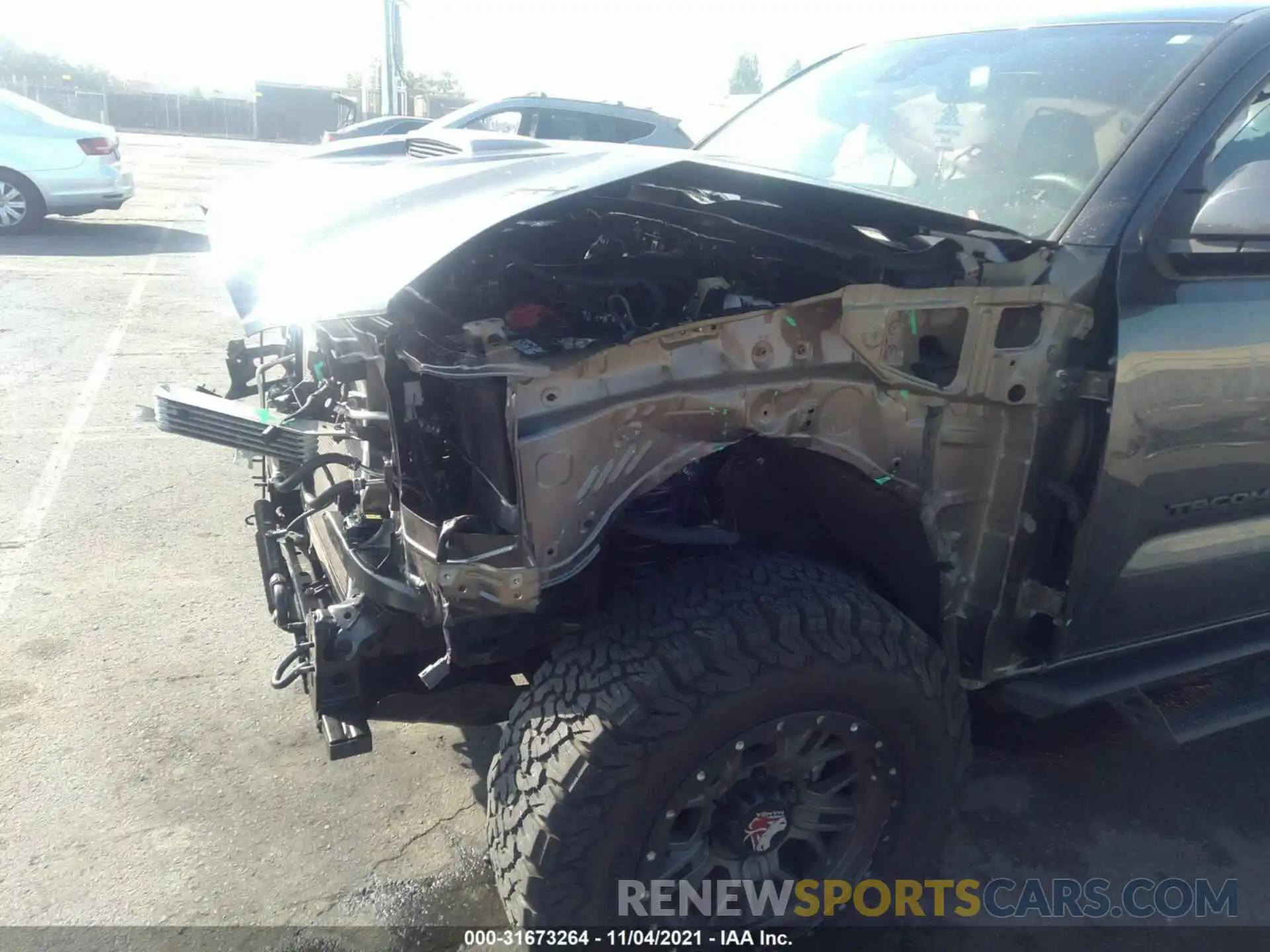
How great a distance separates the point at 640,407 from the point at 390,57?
89.0 feet

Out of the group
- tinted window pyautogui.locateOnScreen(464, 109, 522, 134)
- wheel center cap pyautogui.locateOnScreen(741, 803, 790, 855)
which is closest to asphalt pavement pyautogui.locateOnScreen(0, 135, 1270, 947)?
wheel center cap pyautogui.locateOnScreen(741, 803, 790, 855)

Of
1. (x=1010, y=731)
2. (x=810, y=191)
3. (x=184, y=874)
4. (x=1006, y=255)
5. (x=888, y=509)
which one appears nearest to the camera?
(x=810, y=191)

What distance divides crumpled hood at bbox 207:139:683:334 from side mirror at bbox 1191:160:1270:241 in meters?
1.29

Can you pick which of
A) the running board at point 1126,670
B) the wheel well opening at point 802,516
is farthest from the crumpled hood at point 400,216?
the running board at point 1126,670

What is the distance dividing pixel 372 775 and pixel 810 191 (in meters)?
2.19

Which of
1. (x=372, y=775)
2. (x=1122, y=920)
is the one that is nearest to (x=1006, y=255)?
(x=1122, y=920)

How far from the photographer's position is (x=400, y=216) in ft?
7.02

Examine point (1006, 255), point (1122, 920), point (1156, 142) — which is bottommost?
point (1122, 920)

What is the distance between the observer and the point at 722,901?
7.54 ft

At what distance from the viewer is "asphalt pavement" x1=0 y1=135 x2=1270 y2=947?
2.63 metres

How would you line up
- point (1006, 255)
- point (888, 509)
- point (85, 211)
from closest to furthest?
point (1006, 255) → point (888, 509) → point (85, 211)

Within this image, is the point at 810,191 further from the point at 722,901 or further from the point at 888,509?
the point at 722,901
